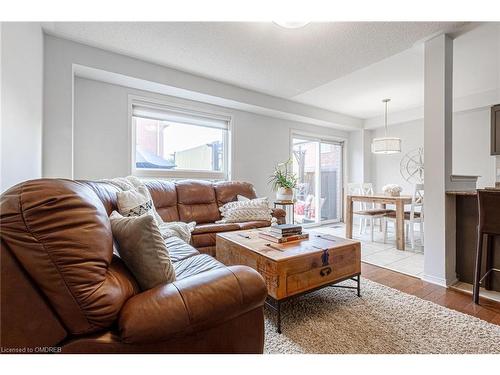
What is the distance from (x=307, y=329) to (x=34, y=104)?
2.68 meters

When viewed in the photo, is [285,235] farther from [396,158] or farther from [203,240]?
[396,158]

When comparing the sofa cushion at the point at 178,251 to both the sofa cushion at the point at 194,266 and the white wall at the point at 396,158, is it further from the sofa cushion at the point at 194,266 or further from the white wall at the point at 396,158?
the white wall at the point at 396,158

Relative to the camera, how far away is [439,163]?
2.22 m

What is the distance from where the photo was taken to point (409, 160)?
5.05 meters

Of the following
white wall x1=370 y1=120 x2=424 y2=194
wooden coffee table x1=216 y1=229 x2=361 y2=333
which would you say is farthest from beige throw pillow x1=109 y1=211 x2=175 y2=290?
white wall x1=370 y1=120 x2=424 y2=194

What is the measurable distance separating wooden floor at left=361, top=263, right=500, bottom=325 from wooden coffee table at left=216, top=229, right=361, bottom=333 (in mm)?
511

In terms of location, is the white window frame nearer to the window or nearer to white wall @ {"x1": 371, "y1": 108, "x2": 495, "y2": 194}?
the window

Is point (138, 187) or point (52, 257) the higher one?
point (138, 187)

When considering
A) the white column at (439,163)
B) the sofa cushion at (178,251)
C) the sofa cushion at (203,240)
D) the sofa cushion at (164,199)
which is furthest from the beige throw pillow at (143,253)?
the white column at (439,163)

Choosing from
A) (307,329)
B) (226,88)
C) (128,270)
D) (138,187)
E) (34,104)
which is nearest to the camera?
(128,270)

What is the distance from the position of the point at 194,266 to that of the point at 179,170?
2.37 meters

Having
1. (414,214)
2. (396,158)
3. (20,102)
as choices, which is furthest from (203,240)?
(396,158)

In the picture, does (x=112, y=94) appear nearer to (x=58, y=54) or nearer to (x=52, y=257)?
(x=58, y=54)
